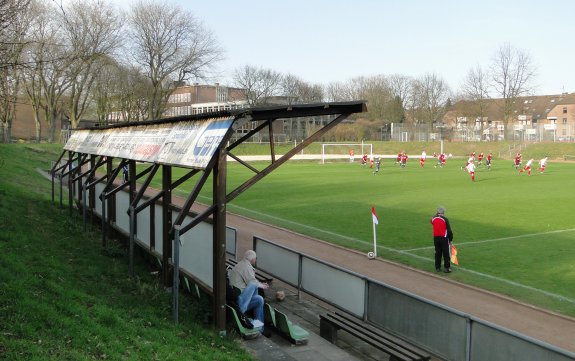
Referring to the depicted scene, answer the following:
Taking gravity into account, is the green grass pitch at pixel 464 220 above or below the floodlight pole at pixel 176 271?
below

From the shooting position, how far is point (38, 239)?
1188cm

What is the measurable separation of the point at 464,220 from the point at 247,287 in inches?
533

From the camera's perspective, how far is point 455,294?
35.5 ft

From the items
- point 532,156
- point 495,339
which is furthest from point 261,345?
point 532,156

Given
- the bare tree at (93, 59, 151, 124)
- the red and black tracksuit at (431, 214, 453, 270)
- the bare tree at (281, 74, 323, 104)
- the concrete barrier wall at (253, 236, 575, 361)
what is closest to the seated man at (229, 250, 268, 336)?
the concrete barrier wall at (253, 236, 575, 361)

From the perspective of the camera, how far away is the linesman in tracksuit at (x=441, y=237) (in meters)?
12.3

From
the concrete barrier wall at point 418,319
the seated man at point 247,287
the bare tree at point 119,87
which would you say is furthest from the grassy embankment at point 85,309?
the bare tree at point 119,87

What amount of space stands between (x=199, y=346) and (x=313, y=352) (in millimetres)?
1577

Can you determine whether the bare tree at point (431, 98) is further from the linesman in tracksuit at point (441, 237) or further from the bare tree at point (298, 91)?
the linesman in tracksuit at point (441, 237)

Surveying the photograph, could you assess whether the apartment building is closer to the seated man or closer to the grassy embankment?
the grassy embankment

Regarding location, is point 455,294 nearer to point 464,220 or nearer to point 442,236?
point 442,236

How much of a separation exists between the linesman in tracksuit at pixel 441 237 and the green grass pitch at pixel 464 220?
40cm

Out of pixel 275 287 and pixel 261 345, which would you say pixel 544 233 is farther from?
pixel 261 345

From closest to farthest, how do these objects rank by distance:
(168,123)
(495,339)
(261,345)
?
(495,339)
(261,345)
(168,123)
